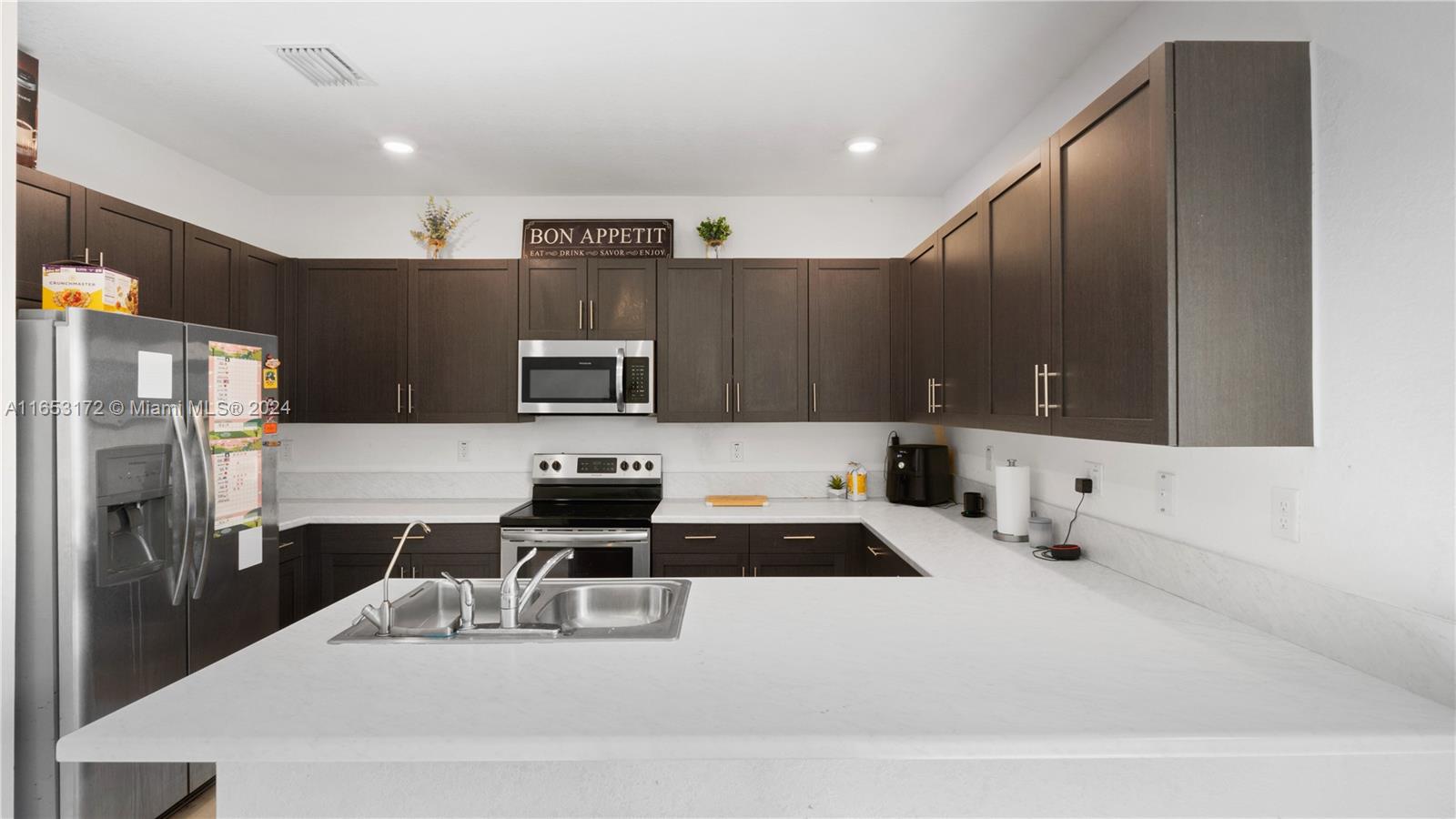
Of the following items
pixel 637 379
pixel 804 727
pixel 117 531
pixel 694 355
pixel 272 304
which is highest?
pixel 272 304

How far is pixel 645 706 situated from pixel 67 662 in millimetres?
1807

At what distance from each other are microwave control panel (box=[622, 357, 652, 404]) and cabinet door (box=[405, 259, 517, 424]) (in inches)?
22.1

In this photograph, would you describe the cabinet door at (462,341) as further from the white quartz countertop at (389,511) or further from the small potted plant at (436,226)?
the white quartz countertop at (389,511)

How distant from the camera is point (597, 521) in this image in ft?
10.4

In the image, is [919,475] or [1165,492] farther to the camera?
[919,475]

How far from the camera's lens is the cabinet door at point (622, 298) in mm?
3475

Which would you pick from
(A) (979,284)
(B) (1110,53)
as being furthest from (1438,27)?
(A) (979,284)

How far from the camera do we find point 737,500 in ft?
11.8

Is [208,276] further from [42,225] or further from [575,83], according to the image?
[575,83]

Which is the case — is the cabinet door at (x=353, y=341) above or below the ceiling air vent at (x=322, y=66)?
below

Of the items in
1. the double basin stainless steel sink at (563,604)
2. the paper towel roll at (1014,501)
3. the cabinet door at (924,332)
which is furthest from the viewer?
the cabinet door at (924,332)

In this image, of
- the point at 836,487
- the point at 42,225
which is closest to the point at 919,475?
the point at 836,487

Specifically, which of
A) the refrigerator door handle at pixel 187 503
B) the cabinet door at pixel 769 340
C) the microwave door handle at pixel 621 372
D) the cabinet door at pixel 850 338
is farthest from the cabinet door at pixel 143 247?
the cabinet door at pixel 850 338

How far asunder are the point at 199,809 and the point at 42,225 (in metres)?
1.92
